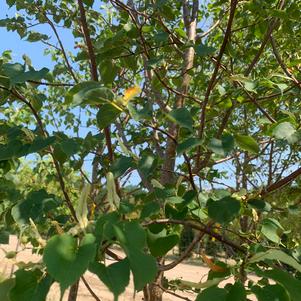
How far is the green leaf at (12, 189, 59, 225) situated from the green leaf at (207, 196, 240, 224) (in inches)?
17.7

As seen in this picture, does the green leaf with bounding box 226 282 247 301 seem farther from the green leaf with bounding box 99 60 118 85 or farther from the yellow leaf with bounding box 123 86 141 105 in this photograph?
the green leaf with bounding box 99 60 118 85

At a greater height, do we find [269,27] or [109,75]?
[269,27]

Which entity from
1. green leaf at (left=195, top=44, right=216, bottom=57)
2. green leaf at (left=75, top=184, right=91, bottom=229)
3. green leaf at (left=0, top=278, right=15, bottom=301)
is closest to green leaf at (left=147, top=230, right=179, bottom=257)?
green leaf at (left=75, top=184, right=91, bottom=229)

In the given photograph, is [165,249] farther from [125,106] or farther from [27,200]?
[27,200]

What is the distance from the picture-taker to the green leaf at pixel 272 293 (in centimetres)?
77

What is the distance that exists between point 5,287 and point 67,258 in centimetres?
20

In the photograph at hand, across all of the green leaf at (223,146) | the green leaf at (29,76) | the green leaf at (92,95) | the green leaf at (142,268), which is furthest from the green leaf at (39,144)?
the green leaf at (142,268)

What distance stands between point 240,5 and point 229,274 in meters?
1.53

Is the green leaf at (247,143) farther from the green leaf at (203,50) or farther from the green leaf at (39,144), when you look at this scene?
the green leaf at (39,144)

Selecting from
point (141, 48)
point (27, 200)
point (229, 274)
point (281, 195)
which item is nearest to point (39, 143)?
point (27, 200)

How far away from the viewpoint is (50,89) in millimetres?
4496

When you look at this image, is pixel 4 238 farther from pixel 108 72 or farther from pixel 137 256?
pixel 137 256

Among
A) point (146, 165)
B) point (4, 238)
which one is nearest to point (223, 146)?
point (146, 165)

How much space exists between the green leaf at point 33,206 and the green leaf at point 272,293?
0.64m
